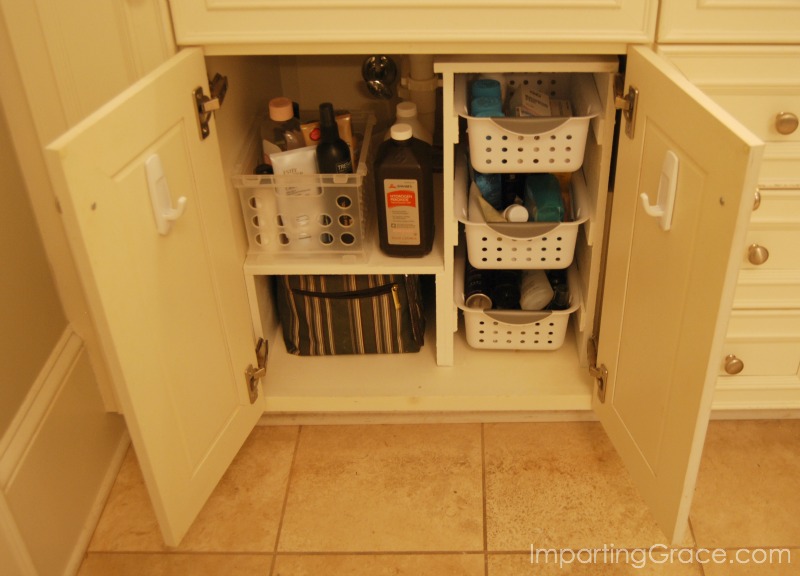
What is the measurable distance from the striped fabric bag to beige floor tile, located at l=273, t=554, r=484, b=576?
42cm

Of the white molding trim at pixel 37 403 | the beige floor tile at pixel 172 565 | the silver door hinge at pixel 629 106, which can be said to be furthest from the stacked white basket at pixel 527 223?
the white molding trim at pixel 37 403

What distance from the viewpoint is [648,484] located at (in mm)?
1146

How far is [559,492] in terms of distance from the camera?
4.54ft

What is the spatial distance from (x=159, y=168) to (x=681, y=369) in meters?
0.73

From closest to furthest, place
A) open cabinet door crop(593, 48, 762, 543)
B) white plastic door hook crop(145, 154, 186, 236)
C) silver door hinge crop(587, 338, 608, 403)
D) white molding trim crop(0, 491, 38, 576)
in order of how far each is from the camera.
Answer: open cabinet door crop(593, 48, 762, 543)
white plastic door hook crop(145, 154, 186, 236)
white molding trim crop(0, 491, 38, 576)
silver door hinge crop(587, 338, 608, 403)

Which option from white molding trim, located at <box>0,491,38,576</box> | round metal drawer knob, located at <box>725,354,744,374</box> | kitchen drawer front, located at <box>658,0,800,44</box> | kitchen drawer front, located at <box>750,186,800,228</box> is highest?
kitchen drawer front, located at <box>658,0,800,44</box>

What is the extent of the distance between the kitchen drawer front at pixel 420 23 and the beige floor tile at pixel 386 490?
2.47 ft

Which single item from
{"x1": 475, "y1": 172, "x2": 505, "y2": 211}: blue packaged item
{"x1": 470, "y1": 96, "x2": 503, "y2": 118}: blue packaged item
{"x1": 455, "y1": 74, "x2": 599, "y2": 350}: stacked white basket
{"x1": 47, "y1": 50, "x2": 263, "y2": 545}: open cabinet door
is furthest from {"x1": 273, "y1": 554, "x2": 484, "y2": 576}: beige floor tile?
{"x1": 470, "y1": 96, "x2": 503, "y2": 118}: blue packaged item

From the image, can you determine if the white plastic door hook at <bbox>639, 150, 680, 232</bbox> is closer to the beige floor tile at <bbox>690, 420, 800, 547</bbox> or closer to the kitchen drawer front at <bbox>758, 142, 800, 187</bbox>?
the kitchen drawer front at <bbox>758, 142, 800, 187</bbox>

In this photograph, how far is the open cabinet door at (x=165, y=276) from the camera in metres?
0.88

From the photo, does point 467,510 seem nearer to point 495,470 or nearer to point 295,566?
point 495,470

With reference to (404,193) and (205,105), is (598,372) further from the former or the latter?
(205,105)

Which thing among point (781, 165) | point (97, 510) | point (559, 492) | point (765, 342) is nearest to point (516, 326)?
point (559, 492)

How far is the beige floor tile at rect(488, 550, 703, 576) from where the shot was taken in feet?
4.10
